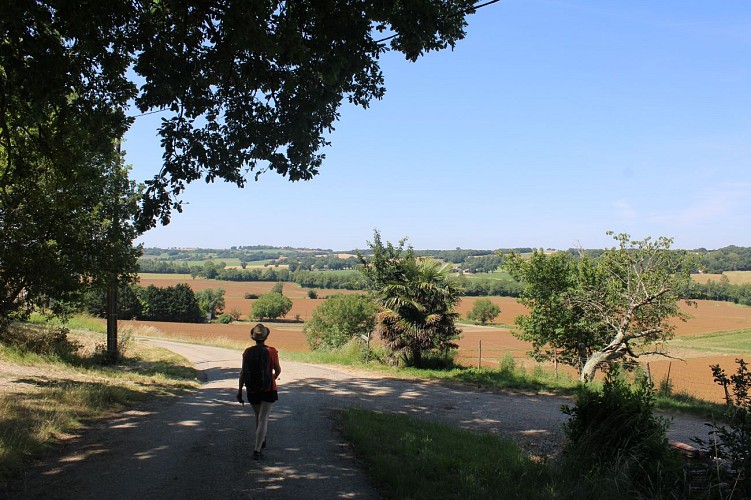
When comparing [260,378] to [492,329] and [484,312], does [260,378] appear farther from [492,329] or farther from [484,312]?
[484,312]

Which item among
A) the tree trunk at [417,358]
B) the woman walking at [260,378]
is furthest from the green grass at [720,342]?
the woman walking at [260,378]

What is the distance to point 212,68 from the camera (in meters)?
7.22

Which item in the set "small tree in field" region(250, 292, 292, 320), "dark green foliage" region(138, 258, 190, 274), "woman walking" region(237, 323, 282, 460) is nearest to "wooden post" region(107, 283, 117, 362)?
"woman walking" region(237, 323, 282, 460)

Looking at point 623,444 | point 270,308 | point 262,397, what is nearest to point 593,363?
point 623,444

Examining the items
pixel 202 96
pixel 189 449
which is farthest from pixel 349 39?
pixel 189 449

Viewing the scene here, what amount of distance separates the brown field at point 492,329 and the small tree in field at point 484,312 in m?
2.02

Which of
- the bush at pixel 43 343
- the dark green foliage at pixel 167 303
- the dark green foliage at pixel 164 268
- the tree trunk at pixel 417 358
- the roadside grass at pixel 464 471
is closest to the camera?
the roadside grass at pixel 464 471

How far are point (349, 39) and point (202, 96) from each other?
2.32 metres

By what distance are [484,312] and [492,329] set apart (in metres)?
14.1

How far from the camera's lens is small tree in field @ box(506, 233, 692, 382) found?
16.8 meters

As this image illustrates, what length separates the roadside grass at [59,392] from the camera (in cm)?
625

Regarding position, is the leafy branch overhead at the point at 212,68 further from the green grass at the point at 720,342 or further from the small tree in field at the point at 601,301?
the green grass at the point at 720,342

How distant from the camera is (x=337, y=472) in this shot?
19.0 ft

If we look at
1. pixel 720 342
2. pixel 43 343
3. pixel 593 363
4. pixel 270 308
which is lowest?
pixel 720 342
